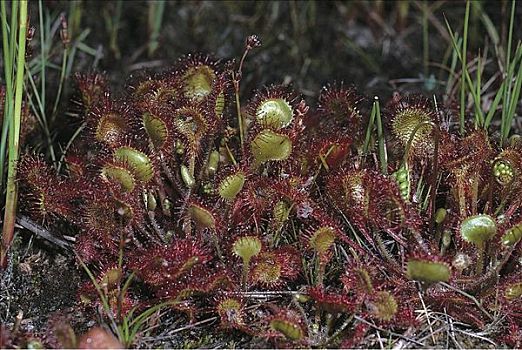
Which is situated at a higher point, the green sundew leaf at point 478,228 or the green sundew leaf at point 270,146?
the green sundew leaf at point 270,146

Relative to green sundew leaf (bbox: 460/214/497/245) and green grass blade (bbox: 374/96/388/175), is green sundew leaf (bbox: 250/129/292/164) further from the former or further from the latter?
green sundew leaf (bbox: 460/214/497/245)

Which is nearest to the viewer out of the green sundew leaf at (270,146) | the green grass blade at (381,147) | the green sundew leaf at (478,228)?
the green sundew leaf at (478,228)

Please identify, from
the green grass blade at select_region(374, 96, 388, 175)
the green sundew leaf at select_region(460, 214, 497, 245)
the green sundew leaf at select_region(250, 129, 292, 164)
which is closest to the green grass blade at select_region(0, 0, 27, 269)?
the green sundew leaf at select_region(250, 129, 292, 164)

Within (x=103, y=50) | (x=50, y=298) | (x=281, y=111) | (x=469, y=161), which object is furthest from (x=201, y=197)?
(x=103, y=50)

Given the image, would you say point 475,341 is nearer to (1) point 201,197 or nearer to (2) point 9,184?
(1) point 201,197

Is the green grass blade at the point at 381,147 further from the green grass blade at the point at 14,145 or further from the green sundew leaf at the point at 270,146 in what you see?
the green grass blade at the point at 14,145

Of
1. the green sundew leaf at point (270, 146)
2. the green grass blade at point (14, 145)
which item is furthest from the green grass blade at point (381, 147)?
the green grass blade at point (14, 145)

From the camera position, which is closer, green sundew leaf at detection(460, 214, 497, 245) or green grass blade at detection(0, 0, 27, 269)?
green sundew leaf at detection(460, 214, 497, 245)

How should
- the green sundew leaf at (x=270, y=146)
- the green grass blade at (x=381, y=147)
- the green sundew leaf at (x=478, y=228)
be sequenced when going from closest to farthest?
the green sundew leaf at (x=478, y=228) < the green sundew leaf at (x=270, y=146) < the green grass blade at (x=381, y=147)

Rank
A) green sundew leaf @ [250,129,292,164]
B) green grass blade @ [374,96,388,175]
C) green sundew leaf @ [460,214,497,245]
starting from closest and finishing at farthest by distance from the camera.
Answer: green sundew leaf @ [460,214,497,245]
green sundew leaf @ [250,129,292,164]
green grass blade @ [374,96,388,175]

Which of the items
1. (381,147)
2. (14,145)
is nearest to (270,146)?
(381,147)

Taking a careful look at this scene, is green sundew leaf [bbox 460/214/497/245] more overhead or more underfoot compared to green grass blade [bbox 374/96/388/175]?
more underfoot
